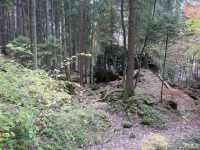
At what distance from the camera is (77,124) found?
9.13 meters

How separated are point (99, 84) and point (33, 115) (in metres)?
17.6

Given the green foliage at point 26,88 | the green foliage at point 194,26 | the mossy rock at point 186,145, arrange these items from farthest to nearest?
the green foliage at point 194,26 → the mossy rock at point 186,145 → the green foliage at point 26,88

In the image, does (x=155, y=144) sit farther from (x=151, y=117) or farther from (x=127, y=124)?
(x=151, y=117)

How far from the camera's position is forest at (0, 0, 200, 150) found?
22.1 ft

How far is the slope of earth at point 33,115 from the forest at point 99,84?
0.02 meters

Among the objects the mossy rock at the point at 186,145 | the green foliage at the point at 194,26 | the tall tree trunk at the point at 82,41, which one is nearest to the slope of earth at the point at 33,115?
the mossy rock at the point at 186,145

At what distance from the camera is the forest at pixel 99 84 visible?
6727mm

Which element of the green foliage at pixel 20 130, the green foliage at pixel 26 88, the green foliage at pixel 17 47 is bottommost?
the green foliage at pixel 20 130

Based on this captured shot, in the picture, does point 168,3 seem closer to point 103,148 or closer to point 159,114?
point 159,114

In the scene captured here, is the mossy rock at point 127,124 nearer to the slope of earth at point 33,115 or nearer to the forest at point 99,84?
the forest at point 99,84

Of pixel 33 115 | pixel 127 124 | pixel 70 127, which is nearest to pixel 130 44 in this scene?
pixel 127 124

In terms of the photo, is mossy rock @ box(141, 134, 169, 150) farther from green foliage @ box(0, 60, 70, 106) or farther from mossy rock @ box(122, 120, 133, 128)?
mossy rock @ box(122, 120, 133, 128)

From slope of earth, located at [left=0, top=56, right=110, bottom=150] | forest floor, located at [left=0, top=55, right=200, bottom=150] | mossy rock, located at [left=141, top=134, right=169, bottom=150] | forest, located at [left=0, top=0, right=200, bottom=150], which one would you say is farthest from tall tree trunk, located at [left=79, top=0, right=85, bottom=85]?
mossy rock, located at [left=141, top=134, right=169, bottom=150]

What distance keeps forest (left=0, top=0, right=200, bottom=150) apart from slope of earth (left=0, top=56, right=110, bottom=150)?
0.06 feet
